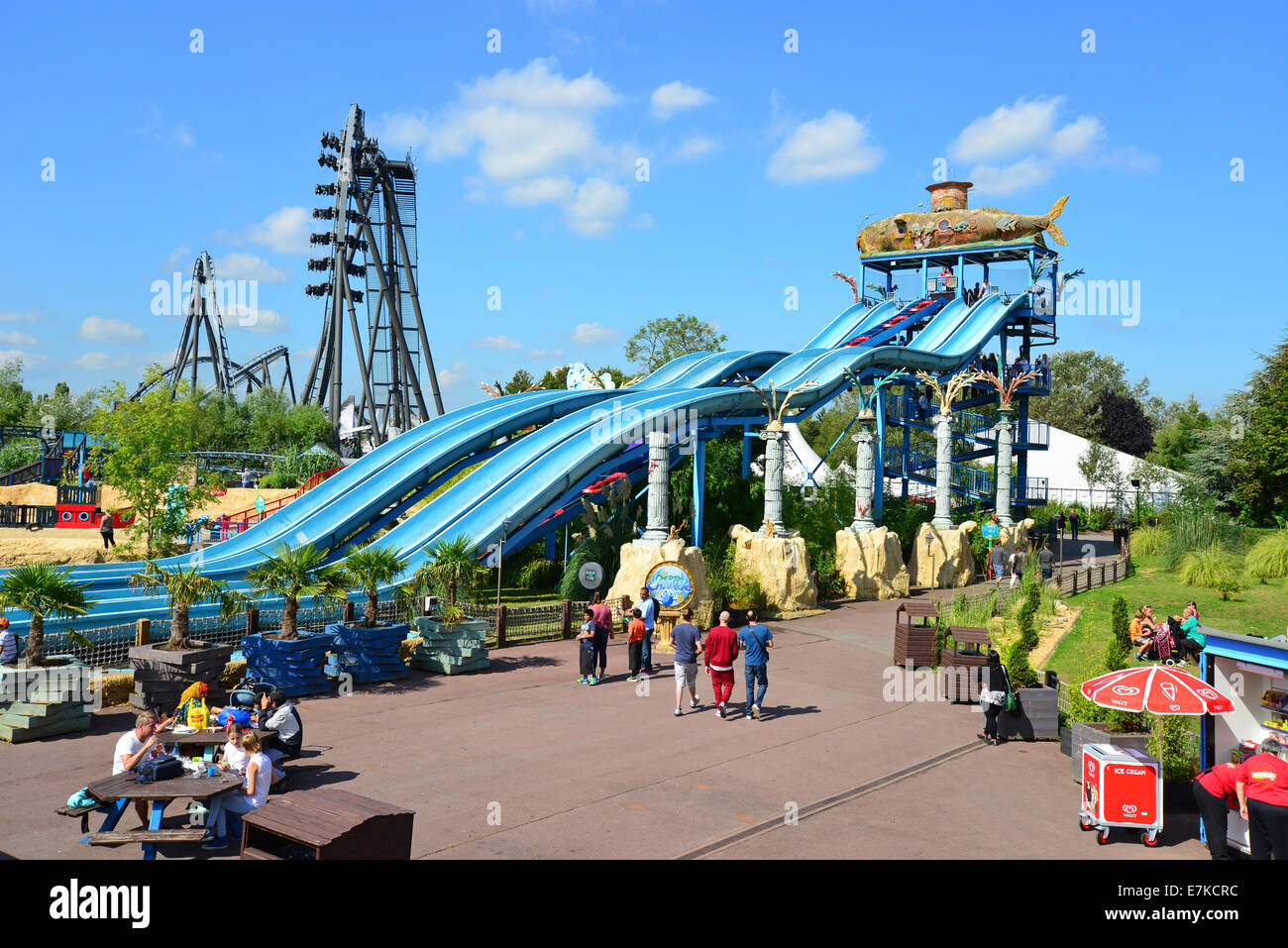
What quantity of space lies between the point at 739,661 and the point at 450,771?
8.15 m

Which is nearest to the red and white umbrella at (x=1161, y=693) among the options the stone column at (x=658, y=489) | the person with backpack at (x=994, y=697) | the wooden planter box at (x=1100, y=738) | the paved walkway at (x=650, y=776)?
the wooden planter box at (x=1100, y=738)

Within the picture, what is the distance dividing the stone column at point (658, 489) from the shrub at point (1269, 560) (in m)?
15.6

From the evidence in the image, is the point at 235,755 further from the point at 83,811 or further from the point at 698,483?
the point at 698,483

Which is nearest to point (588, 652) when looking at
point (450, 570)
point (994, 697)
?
point (450, 570)

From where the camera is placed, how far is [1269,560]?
2519cm

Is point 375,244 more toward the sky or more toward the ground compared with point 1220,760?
more toward the sky

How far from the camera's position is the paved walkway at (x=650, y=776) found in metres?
8.90

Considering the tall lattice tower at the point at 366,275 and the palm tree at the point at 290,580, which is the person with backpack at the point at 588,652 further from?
the tall lattice tower at the point at 366,275

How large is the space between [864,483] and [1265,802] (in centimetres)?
2227

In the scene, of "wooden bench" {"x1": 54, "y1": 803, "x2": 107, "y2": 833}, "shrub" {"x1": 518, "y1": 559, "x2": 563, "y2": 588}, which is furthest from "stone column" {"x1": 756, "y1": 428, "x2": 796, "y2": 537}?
"wooden bench" {"x1": 54, "y1": 803, "x2": 107, "y2": 833}
